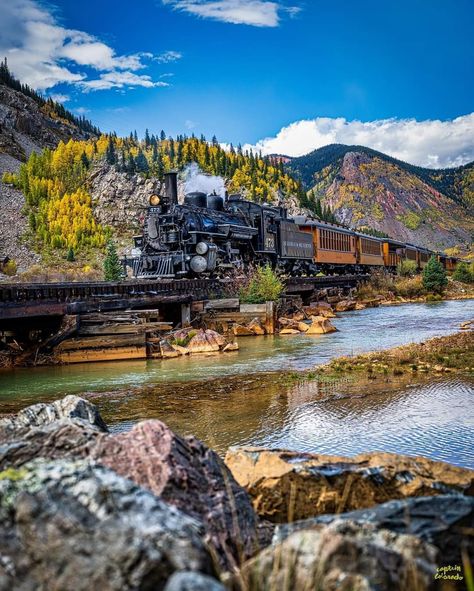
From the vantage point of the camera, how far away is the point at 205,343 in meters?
17.5

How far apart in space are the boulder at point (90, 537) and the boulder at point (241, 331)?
18.6 m

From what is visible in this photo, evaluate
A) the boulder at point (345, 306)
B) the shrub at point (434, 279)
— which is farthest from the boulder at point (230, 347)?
the shrub at point (434, 279)

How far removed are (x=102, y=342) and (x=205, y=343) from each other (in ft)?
10.6

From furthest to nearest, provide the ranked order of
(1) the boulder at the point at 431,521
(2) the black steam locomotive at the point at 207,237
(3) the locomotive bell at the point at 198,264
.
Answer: (2) the black steam locomotive at the point at 207,237 < (3) the locomotive bell at the point at 198,264 < (1) the boulder at the point at 431,521

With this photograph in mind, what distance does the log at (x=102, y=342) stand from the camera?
16188 millimetres

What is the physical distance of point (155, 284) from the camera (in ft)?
65.4

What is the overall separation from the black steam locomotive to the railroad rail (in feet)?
10.9

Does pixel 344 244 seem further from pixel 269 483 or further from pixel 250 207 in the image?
pixel 269 483

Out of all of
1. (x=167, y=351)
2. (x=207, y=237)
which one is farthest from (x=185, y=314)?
(x=207, y=237)

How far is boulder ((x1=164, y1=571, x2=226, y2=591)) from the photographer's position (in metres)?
2.02

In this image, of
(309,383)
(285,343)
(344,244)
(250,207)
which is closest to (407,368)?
(309,383)

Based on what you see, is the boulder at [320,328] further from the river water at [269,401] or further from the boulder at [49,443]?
the boulder at [49,443]

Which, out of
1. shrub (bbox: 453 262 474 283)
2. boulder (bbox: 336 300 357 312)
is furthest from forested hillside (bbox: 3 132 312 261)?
boulder (bbox: 336 300 357 312)

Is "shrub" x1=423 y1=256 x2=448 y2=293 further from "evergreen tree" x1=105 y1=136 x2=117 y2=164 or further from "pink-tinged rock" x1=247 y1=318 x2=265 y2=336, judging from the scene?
"evergreen tree" x1=105 y1=136 x2=117 y2=164
